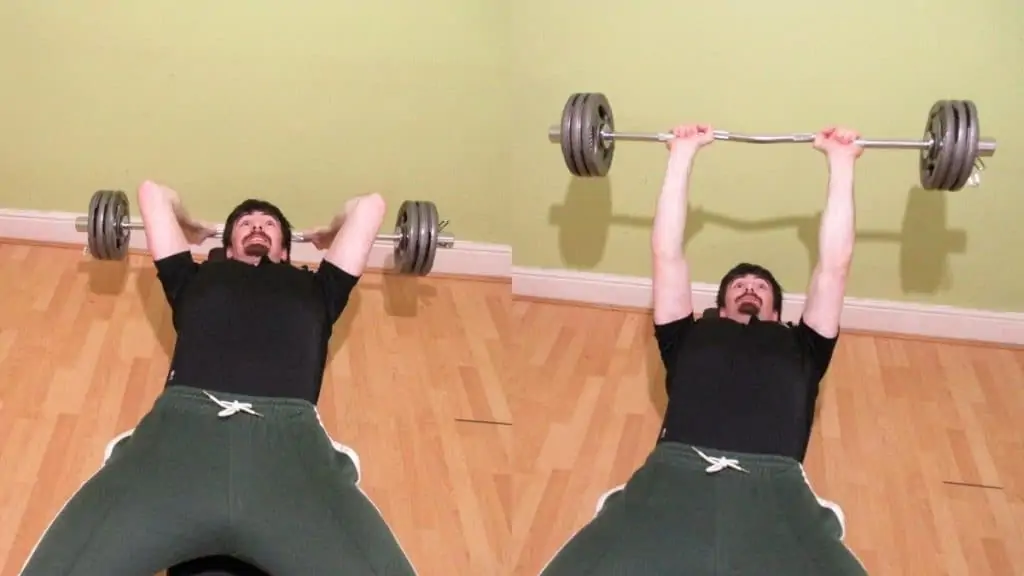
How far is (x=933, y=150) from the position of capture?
2.08 metres

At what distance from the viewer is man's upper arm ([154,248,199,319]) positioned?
82.4 inches

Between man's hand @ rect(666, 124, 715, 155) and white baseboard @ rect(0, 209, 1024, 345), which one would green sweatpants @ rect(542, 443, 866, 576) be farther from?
white baseboard @ rect(0, 209, 1024, 345)

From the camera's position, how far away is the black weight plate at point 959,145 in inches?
78.7

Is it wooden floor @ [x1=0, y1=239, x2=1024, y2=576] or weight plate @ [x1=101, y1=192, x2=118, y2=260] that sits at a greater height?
weight plate @ [x1=101, y1=192, x2=118, y2=260]

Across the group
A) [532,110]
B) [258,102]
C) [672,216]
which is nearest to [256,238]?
[258,102]

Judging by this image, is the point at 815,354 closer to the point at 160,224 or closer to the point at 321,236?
the point at 321,236

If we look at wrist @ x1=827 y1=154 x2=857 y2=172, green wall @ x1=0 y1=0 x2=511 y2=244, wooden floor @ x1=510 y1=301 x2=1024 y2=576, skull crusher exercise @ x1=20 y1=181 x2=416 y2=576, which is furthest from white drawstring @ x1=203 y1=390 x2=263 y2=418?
wrist @ x1=827 y1=154 x2=857 y2=172

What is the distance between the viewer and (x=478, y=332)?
262 cm

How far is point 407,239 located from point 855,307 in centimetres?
131

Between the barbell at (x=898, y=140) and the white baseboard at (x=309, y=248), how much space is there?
22.5 inches

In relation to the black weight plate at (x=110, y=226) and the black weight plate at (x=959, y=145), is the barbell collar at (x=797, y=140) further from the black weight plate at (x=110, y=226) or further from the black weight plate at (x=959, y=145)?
the black weight plate at (x=110, y=226)

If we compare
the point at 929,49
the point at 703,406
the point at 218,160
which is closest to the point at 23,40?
the point at 218,160

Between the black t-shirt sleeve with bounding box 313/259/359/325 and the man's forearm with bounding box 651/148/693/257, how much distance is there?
70cm

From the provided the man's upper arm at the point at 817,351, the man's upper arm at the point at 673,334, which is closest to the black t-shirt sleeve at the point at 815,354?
the man's upper arm at the point at 817,351
